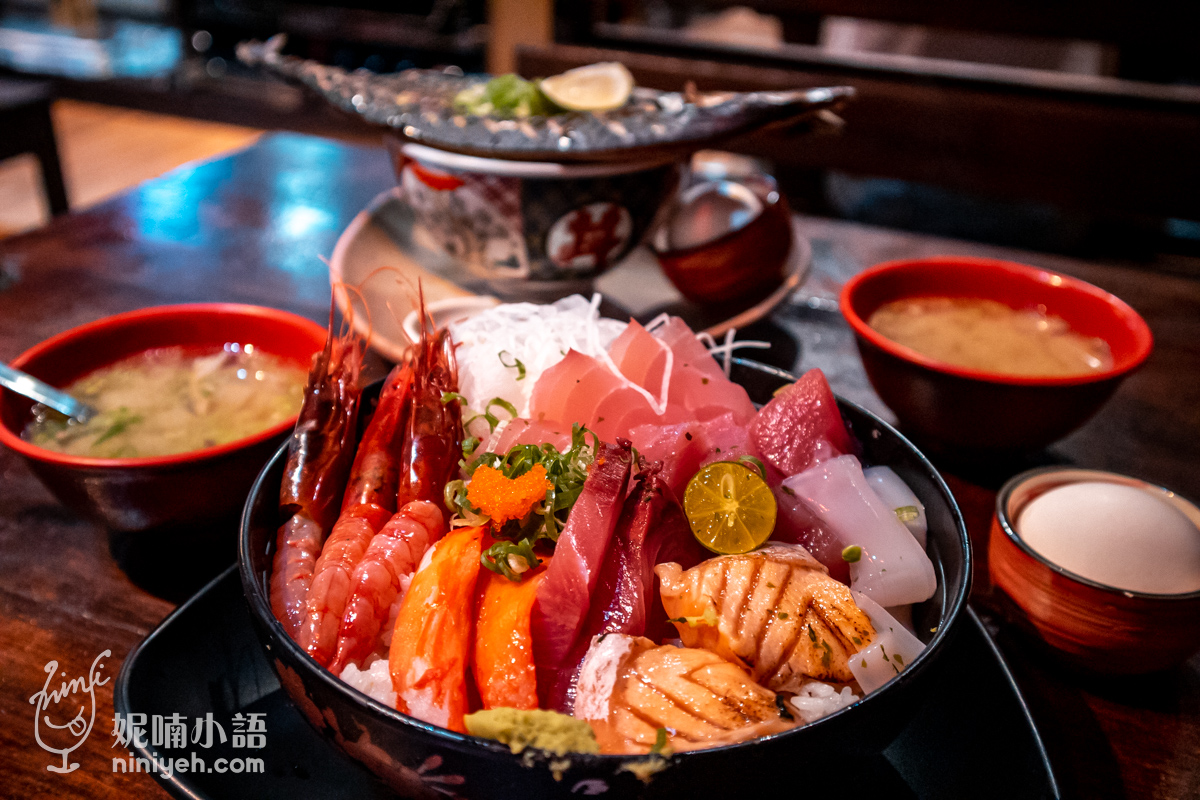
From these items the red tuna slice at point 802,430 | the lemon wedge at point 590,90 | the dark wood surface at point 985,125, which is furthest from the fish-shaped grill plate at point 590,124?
the dark wood surface at point 985,125

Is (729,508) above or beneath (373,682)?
above

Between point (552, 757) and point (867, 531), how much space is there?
477 mm

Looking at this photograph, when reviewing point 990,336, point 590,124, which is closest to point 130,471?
point 590,124

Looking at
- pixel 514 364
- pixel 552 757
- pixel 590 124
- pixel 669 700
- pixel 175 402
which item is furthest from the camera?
pixel 590 124

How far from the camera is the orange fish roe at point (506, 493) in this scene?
917 millimetres

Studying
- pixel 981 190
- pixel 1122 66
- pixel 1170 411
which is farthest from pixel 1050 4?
pixel 1170 411

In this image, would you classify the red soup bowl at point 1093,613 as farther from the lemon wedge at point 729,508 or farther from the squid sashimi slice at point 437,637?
the squid sashimi slice at point 437,637

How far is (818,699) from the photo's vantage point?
801 millimetres

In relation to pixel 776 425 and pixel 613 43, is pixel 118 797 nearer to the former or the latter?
pixel 776 425

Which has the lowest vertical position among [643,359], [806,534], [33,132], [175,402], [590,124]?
[33,132]

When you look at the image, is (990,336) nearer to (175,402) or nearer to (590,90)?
(590,90)

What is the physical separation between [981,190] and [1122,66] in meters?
0.90

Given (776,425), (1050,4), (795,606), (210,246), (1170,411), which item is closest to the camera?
(795,606)

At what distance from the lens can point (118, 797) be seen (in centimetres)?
89
